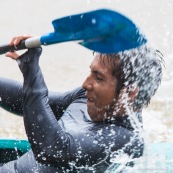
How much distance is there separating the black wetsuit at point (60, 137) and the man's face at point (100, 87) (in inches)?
2.6

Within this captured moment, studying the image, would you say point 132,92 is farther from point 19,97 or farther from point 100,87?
point 19,97

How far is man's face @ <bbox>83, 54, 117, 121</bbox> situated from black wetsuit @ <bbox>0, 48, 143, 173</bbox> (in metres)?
0.07

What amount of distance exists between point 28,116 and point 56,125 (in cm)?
11

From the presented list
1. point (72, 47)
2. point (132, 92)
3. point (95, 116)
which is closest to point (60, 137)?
point (95, 116)

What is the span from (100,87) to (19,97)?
1.67 feet

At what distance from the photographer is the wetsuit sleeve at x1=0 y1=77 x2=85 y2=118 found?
2627 millimetres

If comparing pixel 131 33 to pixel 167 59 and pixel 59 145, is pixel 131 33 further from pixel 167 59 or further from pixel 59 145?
pixel 167 59

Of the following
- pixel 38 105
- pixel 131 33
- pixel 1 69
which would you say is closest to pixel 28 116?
pixel 38 105

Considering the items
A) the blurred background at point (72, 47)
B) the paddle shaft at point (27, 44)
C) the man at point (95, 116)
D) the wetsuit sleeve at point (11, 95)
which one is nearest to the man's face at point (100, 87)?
the man at point (95, 116)

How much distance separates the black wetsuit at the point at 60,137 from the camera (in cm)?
217

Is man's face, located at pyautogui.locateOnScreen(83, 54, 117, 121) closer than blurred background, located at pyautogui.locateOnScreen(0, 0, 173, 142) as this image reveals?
Yes

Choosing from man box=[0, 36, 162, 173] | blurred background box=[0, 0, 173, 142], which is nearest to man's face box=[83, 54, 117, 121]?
man box=[0, 36, 162, 173]

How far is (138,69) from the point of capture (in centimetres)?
223

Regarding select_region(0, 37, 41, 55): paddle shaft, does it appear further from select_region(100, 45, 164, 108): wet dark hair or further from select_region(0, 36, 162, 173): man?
select_region(100, 45, 164, 108): wet dark hair
